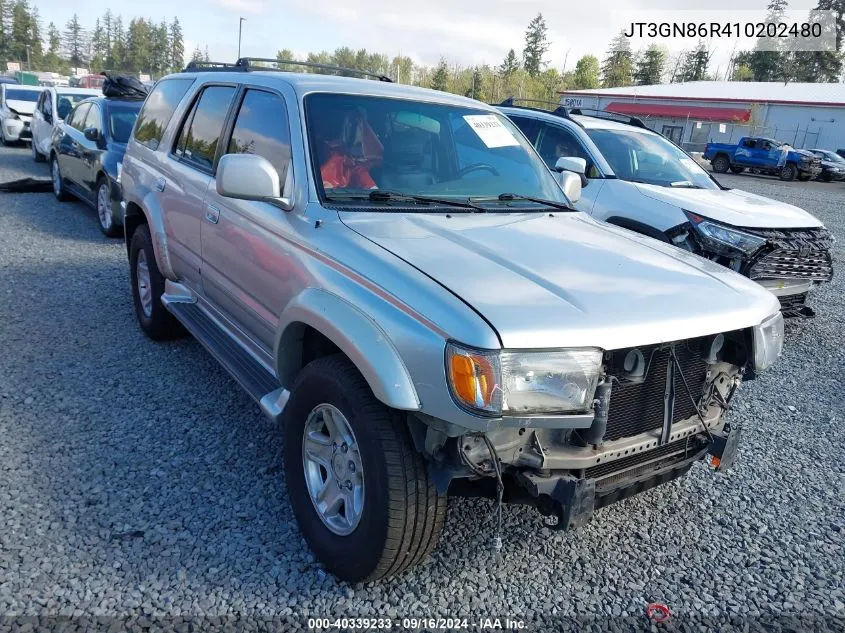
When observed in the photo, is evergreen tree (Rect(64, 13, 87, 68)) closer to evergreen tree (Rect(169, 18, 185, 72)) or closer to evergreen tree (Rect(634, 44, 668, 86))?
evergreen tree (Rect(169, 18, 185, 72))

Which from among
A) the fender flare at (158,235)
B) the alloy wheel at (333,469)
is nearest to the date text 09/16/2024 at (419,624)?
the alloy wheel at (333,469)

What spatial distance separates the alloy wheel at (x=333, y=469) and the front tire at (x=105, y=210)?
21.8 feet

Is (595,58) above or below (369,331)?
above

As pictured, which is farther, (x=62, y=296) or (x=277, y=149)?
(x=62, y=296)

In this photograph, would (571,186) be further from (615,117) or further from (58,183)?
(58,183)

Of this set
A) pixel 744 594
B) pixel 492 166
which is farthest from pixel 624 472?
pixel 492 166

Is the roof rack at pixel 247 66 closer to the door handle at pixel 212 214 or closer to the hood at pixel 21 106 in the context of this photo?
the door handle at pixel 212 214

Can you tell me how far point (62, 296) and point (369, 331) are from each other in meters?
4.84

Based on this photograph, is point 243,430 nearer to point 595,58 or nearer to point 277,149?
point 277,149

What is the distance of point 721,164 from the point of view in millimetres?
31391

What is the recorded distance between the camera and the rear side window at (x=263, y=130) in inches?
132

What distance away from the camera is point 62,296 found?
6.13m

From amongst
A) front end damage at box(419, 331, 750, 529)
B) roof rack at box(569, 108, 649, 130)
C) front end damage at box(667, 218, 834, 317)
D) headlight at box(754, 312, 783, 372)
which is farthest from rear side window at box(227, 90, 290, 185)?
roof rack at box(569, 108, 649, 130)

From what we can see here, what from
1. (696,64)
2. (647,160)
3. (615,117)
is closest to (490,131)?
(647,160)
